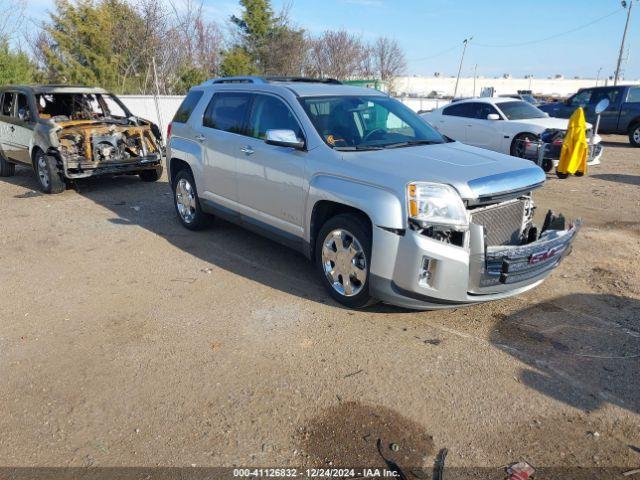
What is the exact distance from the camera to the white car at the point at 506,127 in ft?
35.8

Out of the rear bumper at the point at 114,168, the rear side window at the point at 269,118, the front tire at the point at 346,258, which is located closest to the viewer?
the front tire at the point at 346,258

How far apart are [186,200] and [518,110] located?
887cm

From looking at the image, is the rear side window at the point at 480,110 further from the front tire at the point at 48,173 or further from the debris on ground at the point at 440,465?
the debris on ground at the point at 440,465

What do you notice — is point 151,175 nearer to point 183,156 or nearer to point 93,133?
point 93,133

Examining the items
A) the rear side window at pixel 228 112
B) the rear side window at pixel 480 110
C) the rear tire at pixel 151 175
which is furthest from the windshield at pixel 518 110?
the rear side window at pixel 228 112

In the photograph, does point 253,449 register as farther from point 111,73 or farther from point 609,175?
point 111,73

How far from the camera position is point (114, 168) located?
9.02 meters

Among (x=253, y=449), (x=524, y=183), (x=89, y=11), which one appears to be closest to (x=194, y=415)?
(x=253, y=449)

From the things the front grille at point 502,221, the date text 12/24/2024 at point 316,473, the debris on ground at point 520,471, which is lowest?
the date text 12/24/2024 at point 316,473

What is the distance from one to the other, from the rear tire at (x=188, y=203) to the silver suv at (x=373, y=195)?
0.54m

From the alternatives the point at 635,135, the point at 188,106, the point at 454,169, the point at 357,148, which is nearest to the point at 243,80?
the point at 188,106

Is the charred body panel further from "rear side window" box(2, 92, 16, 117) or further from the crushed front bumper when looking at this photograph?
the crushed front bumper

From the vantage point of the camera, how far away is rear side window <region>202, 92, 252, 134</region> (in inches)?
218

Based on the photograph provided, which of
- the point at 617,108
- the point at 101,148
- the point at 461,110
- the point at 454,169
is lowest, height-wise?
the point at 101,148
